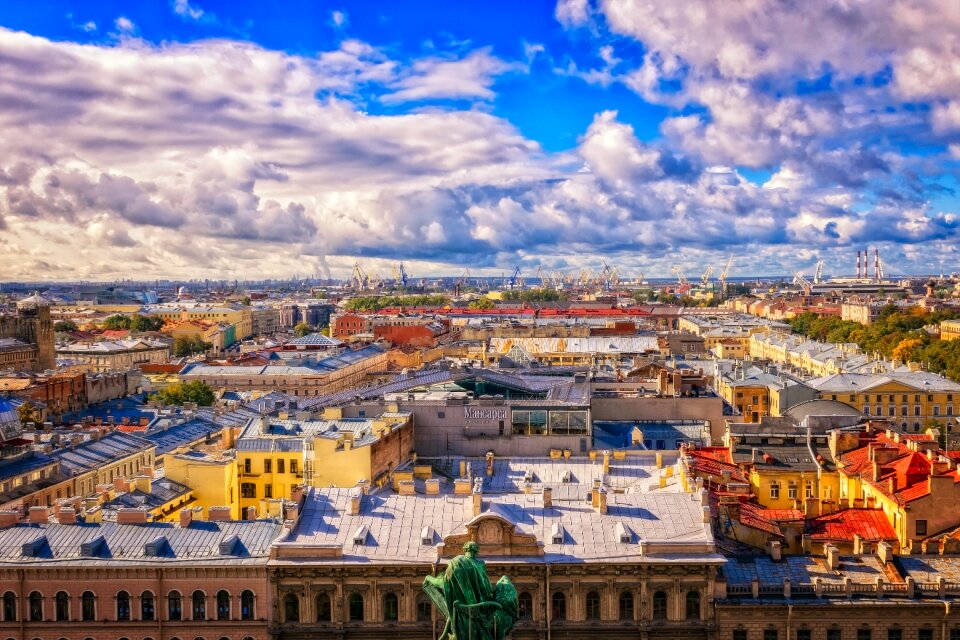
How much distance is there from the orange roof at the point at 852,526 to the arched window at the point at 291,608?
20.5 m

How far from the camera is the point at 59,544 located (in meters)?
37.0

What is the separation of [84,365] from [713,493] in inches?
4395

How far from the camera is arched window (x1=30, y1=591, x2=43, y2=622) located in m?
35.7

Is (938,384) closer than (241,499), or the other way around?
(241,499)

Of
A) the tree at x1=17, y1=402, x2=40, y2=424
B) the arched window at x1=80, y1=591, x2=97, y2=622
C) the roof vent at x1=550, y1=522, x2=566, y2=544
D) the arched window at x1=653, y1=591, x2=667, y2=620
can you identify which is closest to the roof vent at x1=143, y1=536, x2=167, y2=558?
the arched window at x1=80, y1=591, x2=97, y2=622

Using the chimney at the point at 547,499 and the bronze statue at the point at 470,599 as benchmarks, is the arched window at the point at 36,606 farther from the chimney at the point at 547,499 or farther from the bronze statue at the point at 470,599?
the bronze statue at the point at 470,599

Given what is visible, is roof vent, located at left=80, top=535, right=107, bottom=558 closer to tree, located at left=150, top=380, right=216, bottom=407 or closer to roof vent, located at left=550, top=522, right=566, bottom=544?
roof vent, located at left=550, top=522, right=566, bottom=544

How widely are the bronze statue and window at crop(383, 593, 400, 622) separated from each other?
11345 millimetres

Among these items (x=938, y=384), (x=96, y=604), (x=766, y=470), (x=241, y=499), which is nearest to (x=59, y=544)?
(x=96, y=604)

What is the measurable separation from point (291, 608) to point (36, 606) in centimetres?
819

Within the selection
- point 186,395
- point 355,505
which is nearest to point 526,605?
point 355,505

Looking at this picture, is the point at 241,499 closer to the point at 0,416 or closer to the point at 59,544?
the point at 59,544

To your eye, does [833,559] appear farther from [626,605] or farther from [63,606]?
[63,606]

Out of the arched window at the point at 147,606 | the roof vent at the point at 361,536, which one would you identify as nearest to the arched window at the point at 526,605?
the roof vent at the point at 361,536
